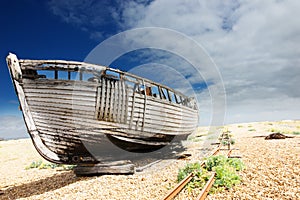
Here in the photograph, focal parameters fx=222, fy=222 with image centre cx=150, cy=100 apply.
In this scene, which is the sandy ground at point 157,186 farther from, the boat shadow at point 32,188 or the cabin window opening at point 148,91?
the cabin window opening at point 148,91

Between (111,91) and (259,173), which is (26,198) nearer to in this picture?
(111,91)

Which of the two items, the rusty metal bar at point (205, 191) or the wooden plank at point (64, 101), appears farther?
the wooden plank at point (64, 101)

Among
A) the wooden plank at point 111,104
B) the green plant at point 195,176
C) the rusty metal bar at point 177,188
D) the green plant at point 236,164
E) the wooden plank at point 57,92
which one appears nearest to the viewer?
the rusty metal bar at point 177,188

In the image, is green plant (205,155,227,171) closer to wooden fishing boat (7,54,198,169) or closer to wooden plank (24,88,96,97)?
wooden fishing boat (7,54,198,169)

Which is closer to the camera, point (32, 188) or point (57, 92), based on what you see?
point (57, 92)

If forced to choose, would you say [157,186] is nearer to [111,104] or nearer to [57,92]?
[111,104]

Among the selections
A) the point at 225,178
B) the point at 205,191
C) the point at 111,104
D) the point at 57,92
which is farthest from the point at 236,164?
the point at 57,92

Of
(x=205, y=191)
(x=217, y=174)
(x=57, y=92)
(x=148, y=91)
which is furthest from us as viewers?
(x=148, y=91)

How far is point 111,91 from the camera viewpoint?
8359 millimetres

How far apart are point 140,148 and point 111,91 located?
327 centimetres

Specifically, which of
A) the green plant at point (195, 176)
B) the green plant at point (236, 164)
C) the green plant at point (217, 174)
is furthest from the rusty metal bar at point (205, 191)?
the green plant at point (236, 164)

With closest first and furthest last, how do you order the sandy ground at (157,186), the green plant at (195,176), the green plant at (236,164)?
1. the sandy ground at (157,186)
2. the green plant at (195,176)
3. the green plant at (236,164)

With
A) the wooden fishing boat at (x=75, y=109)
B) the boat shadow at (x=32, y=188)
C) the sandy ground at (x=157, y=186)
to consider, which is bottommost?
the boat shadow at (x=32, y=188)

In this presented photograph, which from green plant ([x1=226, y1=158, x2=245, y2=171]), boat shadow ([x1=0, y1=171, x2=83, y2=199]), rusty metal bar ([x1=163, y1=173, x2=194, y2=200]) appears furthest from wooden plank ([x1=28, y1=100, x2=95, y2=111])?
green plant ([x1=226, y1=158, x2=245, y2=171])
